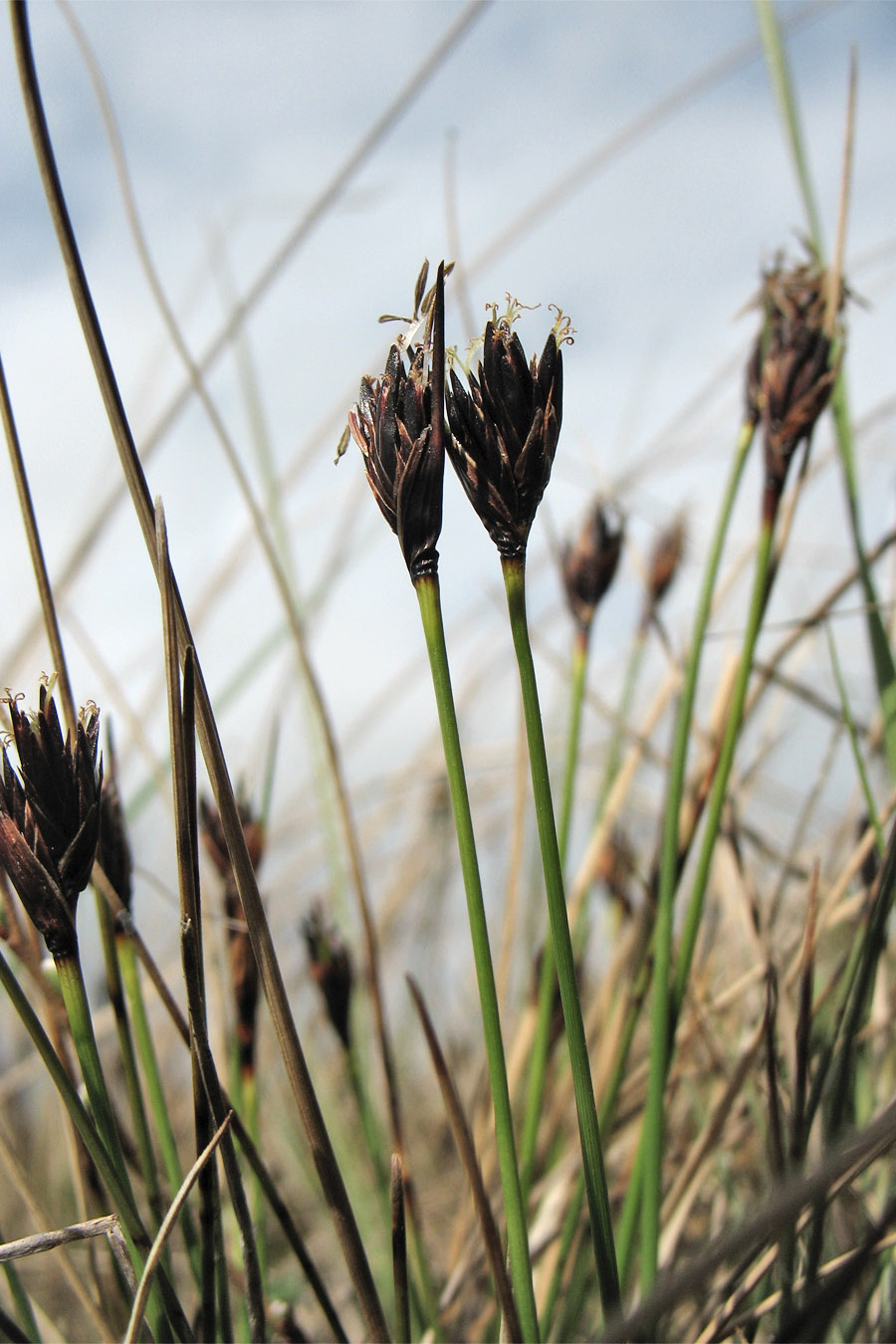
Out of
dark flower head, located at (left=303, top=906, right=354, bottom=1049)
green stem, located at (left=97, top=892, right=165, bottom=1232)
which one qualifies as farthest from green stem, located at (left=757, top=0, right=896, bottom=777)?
green stem, located at (left=97, top=892, right=165, bottom=1232)

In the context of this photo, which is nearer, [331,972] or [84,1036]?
[84,1036]

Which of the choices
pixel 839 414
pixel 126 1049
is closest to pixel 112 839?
pixel 126 1049

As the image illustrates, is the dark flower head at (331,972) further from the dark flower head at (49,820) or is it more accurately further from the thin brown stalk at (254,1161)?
the dark flower head at (49,820)

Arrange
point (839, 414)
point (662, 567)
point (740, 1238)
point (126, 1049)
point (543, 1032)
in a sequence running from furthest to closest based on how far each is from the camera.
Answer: point (662, 567) < point (839, 414) < point (543, 1032) < point (126, 1049) < point (740, 1238)

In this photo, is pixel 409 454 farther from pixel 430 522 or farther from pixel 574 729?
pixel 574 729

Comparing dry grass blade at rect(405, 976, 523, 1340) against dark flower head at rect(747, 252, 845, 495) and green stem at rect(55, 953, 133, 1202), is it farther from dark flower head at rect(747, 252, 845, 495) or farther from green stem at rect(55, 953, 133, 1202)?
dark flower head at rect(747, 252, 845, 495)

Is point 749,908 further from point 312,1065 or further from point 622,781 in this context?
point 312,1065
